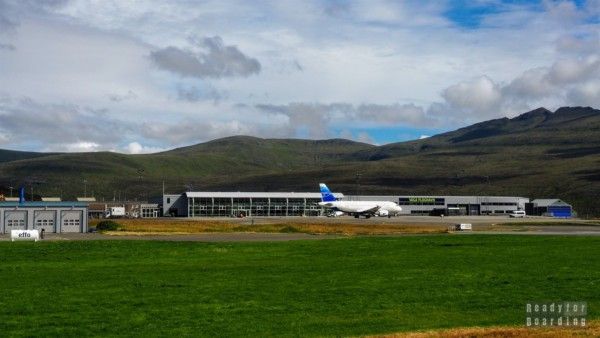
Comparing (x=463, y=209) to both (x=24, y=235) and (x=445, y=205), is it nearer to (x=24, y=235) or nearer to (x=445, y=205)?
(x=445, y=205)

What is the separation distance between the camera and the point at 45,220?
86.6m

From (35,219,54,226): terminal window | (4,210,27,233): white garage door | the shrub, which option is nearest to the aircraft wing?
the shrub

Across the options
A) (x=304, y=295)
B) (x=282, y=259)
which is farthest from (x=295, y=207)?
(x=304, y=295)

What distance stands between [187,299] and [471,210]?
551 ft

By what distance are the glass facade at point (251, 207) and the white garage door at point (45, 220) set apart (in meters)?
76.4

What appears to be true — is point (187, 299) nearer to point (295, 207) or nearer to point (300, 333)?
point (300, 333)

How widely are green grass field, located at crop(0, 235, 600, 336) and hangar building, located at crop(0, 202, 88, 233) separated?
38.5m

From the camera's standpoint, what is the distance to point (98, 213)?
173250 mm

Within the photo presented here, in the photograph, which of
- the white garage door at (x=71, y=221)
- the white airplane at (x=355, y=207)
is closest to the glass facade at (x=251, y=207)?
the white airplane at (x=355, y=207)

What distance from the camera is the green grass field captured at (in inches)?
828

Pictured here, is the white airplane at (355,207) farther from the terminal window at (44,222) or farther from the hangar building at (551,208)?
the terminal window at (44,222)

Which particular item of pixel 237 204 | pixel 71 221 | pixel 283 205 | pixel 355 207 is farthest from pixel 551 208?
pixel 71 221

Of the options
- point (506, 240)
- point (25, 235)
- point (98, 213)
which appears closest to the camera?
point (506, 240)

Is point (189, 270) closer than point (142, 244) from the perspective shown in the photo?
Yes
